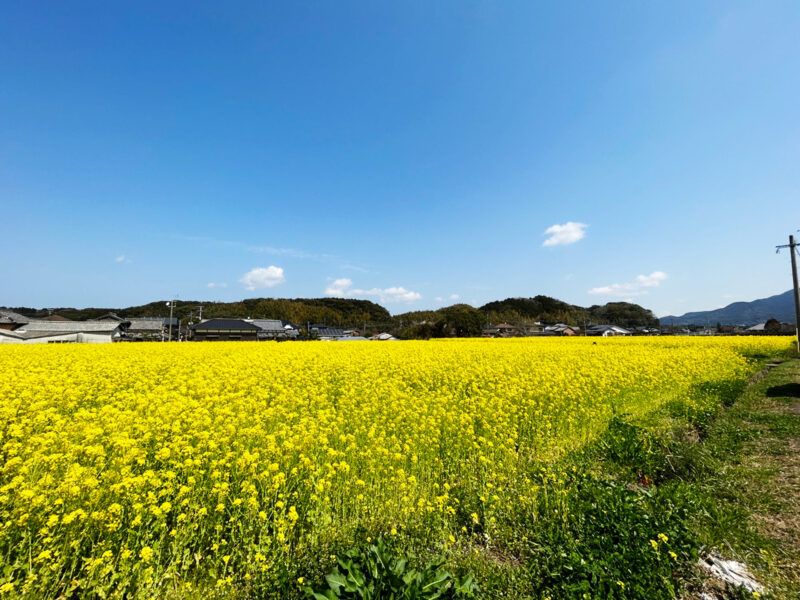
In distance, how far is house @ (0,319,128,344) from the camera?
35.2m

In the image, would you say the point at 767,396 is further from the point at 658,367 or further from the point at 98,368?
the point at 98,368

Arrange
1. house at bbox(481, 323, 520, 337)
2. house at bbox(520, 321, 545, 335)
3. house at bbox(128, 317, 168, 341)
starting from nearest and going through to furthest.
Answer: house at bbox(128, 317, 168, 341) < house at bbox(481, 323, 520, 337) < house at bbox(520, 321, 545, 335)

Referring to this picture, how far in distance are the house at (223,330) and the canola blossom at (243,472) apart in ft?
172

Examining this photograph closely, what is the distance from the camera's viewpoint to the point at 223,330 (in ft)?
191

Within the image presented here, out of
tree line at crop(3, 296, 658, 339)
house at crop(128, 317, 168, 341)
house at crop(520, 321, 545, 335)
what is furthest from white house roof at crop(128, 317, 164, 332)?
house at crop(520, 321, 545, 335)

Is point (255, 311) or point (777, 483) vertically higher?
point (255, 311)

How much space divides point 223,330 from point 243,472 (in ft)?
203

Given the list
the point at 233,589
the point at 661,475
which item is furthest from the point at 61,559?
the point at 661,475

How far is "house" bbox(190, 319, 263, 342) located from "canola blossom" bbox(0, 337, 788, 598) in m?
52.5

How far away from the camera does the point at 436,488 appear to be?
165 inches

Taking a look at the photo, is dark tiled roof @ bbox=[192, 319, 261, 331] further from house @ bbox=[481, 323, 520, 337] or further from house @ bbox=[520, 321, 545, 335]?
house @ bbox=[520, 321, 545, 335]

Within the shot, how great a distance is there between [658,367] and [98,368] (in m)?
20.0

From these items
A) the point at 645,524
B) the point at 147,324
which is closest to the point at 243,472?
the point at 645,524

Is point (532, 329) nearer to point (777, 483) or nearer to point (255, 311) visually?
point (777, 483)
